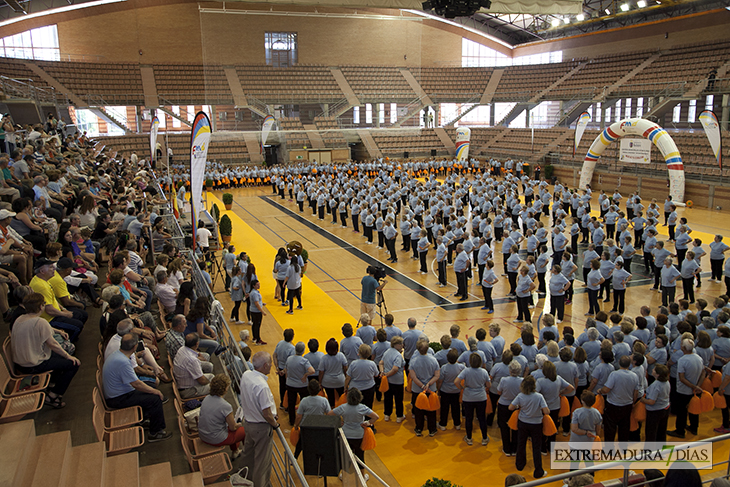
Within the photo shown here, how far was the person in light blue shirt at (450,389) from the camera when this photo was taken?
7.84m

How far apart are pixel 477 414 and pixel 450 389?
0.50 meters

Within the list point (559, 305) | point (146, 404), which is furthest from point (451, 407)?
point (559, 305)

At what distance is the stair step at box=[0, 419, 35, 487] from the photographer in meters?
4.18

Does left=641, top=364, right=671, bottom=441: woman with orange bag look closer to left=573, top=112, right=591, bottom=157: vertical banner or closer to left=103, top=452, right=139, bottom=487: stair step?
left=103, top=452, right=139, bottom=487: stair step

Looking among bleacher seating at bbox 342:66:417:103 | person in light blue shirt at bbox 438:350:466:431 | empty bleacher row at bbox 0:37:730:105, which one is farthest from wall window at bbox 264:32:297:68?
person in light blue shirt at bbox 438:350:466:431

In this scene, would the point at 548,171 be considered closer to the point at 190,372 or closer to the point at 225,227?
the point at 225,227

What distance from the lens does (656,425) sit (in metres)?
7.44

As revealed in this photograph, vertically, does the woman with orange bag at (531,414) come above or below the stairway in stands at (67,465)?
below

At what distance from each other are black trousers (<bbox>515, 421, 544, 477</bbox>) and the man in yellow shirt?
18.8ft

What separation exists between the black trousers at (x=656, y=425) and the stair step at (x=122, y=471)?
6.36m

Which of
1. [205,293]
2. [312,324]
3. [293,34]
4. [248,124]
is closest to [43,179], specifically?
[205,293]

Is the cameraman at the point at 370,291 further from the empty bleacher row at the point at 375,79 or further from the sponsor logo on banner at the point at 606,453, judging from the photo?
the empty bleacher row at the point at 375,79

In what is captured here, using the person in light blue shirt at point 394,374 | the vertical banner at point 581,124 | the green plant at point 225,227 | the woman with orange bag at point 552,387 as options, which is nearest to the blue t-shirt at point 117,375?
the person in light blue shirt at point 394,374

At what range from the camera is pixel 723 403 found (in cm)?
791
